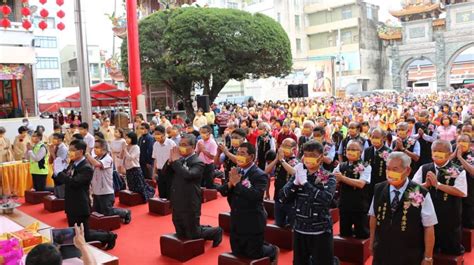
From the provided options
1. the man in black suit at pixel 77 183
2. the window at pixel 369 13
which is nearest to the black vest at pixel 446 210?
the man in black suit at pixel 77 183

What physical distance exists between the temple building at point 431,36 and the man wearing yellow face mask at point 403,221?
34016mm

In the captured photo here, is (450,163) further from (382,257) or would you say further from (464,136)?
(382,257)

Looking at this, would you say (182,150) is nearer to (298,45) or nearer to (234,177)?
(234,177)

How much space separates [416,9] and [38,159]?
1384 inches

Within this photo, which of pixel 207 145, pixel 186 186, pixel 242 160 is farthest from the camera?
pixel 207 145

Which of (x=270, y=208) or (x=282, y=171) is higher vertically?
(x=282, y=171)

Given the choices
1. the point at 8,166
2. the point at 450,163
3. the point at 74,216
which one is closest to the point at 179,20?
the point at 8,166

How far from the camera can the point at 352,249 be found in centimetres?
508

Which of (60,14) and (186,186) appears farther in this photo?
(60,14)

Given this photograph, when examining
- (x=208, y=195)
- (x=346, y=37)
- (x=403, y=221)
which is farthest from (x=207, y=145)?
(x=346, y=37)

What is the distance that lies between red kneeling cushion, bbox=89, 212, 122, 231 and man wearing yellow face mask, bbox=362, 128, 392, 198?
12.5 feet

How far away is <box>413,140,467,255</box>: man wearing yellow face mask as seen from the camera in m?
4.38

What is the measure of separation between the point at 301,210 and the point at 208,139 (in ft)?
13.3

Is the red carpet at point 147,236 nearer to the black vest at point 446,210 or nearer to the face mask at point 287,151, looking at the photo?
the black vest at point 446,210
